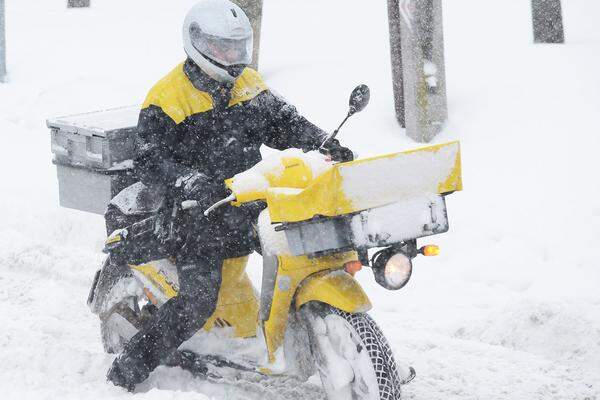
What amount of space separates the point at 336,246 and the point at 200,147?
1163 millimetres

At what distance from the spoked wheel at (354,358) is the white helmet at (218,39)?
1276mm

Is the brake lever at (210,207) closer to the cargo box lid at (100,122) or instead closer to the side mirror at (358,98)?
the side mirror at (358,98)

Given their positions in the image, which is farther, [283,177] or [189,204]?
[189,204]

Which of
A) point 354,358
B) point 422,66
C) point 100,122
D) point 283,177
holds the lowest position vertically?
point 354,358

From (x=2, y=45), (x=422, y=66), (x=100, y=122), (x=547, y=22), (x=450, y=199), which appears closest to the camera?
(x=100, y=122)

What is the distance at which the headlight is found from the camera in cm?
425

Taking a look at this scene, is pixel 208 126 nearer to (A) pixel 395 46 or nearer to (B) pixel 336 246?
(B) pixel 336 246

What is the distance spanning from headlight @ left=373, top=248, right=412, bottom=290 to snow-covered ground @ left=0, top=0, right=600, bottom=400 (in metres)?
1.11

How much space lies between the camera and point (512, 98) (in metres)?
9.48

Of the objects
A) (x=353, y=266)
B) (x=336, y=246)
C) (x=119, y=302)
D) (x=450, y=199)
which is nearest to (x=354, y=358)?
(x=353, y=266)

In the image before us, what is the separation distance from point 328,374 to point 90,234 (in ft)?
14.5

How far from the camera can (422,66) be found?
29.1 feet

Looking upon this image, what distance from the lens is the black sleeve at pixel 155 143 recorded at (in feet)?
16.1

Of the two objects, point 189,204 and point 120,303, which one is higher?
Result: point 189,204
